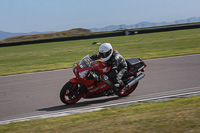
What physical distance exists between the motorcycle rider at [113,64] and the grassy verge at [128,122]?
1.28 metres

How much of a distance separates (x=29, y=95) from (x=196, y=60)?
24.7 ft

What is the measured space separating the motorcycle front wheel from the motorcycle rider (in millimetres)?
608

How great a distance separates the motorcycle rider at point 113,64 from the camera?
22.2ft

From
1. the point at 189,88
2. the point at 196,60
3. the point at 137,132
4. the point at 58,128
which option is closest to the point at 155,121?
the point at 137,132

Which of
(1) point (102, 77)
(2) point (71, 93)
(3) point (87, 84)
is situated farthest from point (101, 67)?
(2) point (71, 93)

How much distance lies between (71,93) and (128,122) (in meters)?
2.58

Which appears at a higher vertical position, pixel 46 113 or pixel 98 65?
pixel 98 65

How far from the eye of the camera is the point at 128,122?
4.42 metres

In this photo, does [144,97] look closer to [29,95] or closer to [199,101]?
[199,101]

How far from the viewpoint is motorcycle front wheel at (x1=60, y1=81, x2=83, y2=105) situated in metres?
6.52

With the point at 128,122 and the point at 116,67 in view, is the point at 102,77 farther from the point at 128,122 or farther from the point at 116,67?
the point at 128,122

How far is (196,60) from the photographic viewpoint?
11.6 metres

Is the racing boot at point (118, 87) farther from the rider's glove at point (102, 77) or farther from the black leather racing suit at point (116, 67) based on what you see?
the rider's glove at point (102, 77)

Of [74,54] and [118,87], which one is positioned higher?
[74,54]
